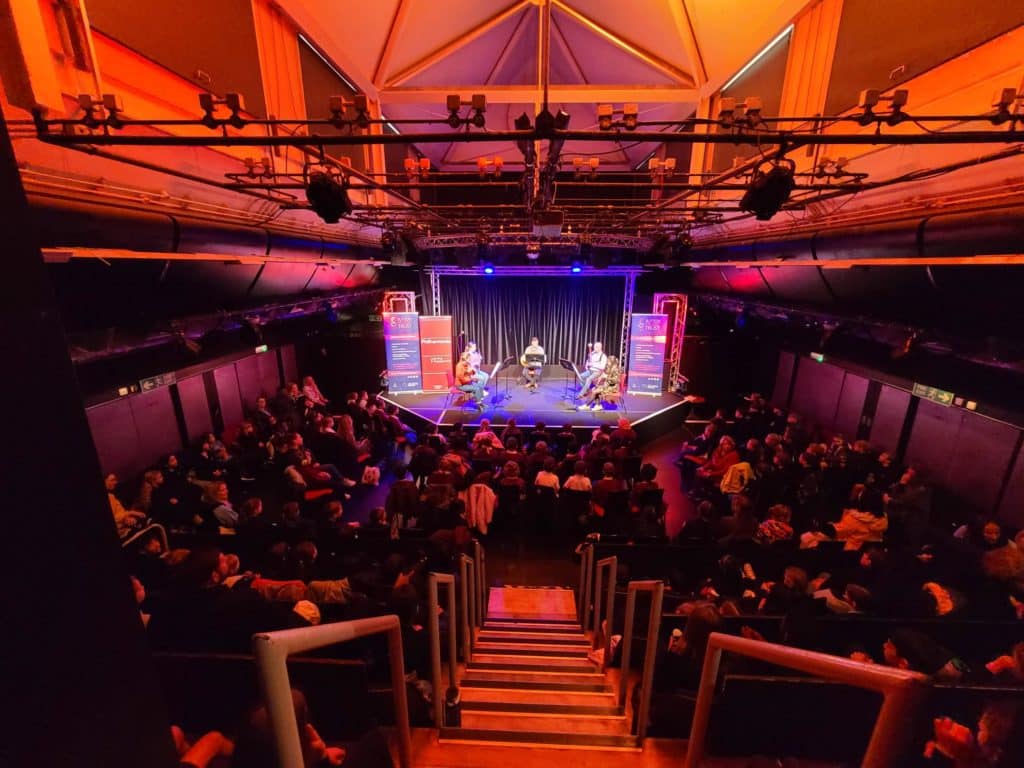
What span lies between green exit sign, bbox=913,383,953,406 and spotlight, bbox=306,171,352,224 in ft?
24.8

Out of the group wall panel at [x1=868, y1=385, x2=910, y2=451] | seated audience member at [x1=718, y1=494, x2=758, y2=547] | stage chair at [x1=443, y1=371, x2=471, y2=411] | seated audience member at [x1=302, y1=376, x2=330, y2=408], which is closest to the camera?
seated audience member at [x1=718, y1=494, x2=758, y2=547]

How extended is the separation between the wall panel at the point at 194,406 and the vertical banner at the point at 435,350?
480 centimetres

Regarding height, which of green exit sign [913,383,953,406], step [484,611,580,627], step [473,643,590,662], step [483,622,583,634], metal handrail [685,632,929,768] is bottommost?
step [484,611,580,627]

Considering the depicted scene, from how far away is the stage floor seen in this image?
10977 mm

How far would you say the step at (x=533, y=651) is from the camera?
4.38m

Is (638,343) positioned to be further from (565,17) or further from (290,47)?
(290,47)

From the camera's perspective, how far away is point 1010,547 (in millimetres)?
4551

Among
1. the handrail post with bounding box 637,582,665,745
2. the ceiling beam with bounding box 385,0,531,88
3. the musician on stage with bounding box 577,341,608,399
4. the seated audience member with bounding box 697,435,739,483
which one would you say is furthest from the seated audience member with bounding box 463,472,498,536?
the ceiling beam with bounding box 385,0,531,88

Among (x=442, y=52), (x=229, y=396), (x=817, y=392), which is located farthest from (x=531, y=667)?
(x=442, y=52)

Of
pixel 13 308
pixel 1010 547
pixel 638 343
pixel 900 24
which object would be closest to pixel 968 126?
pixel 900 24

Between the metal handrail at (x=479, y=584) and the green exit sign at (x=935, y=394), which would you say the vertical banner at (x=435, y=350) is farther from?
the green exit sign at (x=935, y=394)

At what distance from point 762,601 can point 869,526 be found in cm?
241

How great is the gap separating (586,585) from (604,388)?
6.89 metres

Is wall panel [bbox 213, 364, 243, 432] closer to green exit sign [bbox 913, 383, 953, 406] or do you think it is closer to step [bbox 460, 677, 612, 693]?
step [bbox 460, 677, 612, 693]
